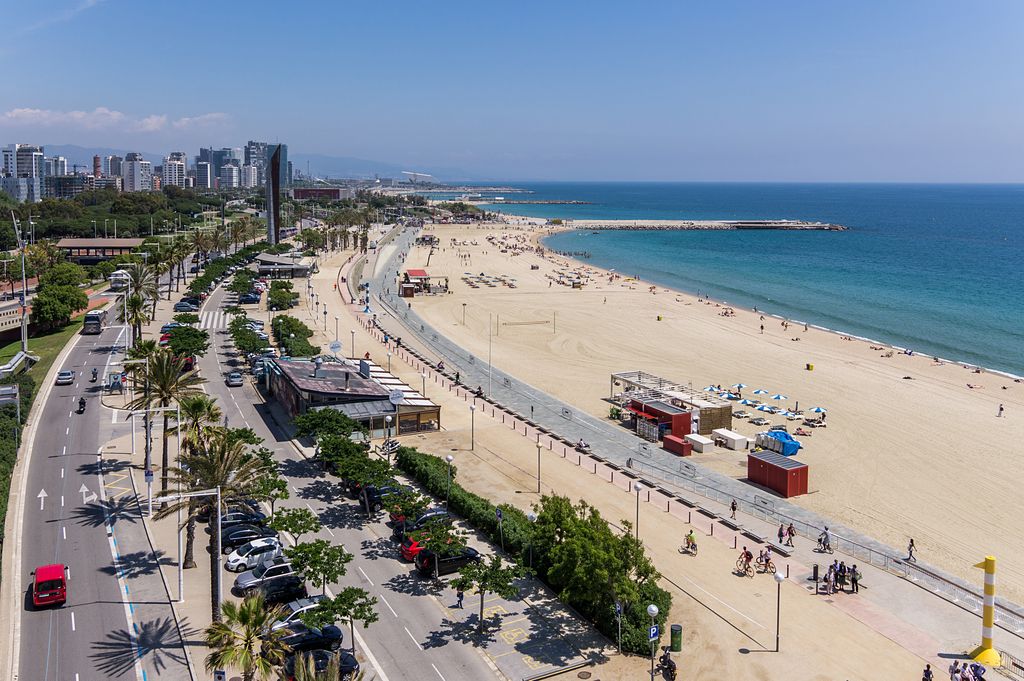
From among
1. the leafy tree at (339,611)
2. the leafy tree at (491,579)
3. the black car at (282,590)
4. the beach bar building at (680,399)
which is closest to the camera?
the leafy tree at (339,611)

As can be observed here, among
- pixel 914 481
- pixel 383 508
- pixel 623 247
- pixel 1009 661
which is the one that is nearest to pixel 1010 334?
pixel 914 481

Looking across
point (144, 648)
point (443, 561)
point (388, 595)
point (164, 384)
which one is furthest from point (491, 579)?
point (164, 384)

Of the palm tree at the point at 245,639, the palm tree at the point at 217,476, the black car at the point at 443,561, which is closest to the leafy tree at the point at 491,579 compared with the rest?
the black car at the point at 443,561

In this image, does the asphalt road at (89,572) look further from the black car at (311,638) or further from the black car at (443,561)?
the black car at (443,561)

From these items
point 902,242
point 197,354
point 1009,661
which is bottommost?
point 1009,661

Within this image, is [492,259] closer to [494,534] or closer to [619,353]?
[619,353]

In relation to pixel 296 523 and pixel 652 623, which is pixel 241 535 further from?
pixel 652 623
